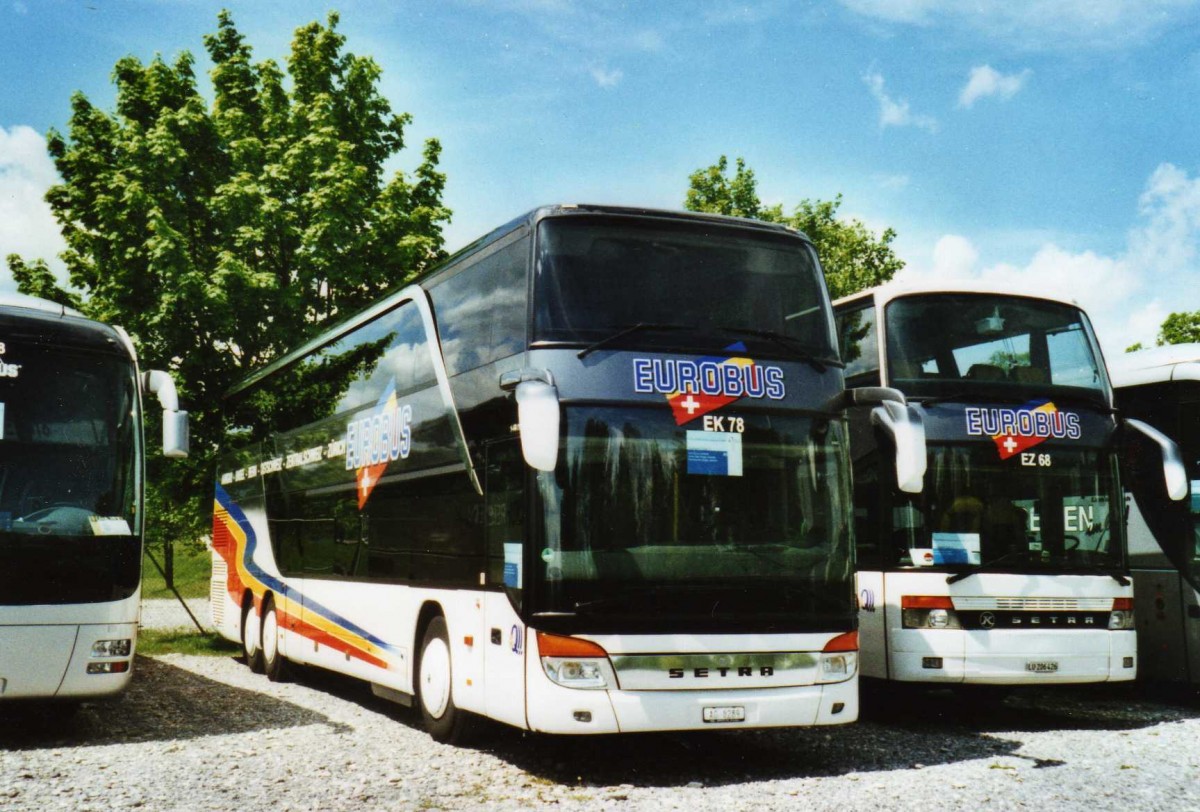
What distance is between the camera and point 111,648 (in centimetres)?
993

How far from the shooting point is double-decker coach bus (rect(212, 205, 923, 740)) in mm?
8219

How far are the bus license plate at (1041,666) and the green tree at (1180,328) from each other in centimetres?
3841

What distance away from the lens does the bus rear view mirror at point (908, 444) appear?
8.82m

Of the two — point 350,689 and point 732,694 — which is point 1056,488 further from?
point 350,689

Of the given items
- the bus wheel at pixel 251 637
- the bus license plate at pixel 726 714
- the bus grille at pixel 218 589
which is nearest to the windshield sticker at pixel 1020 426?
the bus license plate at pixel 726 714

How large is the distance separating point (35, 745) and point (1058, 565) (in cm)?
880

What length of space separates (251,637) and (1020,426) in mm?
10626

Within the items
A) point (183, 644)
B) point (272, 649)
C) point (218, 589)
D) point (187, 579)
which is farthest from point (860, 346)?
point (187, 579)

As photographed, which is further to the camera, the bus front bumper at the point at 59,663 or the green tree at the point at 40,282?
the green tree at the point at 40,282

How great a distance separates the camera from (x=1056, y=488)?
11.4 metres

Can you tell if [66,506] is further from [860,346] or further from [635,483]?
[860,346]

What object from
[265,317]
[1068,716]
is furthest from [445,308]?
[265,317]

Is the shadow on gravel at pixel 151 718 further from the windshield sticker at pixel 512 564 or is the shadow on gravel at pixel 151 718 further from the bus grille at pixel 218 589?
the bus grille at pixel 218 589

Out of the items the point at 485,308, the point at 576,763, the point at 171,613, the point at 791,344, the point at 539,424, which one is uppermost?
the point at 485,308
